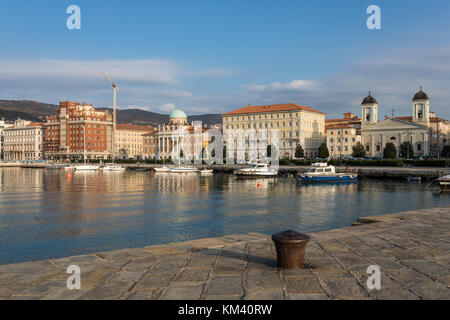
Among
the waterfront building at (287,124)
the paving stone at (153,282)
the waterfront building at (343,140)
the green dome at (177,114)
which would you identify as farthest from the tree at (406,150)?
the paving stone at (153,282)

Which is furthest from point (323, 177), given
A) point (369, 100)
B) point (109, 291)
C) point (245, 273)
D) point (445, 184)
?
point (369, 100)

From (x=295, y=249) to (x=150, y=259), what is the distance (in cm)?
385

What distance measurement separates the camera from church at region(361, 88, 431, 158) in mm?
120625

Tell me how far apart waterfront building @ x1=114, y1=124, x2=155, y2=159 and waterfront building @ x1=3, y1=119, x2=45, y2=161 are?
3958cm

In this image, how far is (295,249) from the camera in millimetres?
8555

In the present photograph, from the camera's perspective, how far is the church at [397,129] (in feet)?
396

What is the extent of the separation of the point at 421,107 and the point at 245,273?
133418mm

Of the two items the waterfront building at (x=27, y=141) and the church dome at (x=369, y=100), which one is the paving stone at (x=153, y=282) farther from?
the waterfront building at (x=27, y=141)

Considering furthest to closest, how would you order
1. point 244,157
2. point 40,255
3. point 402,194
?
point 244,157 → point 402,194 → point 40,255

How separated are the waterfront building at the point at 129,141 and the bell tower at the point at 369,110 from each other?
330 ft

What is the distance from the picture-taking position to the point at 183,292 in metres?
7.27
